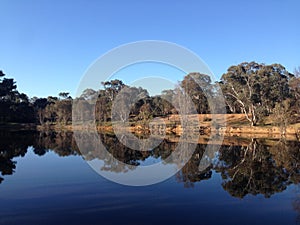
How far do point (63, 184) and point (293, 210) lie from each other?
28.1 ft

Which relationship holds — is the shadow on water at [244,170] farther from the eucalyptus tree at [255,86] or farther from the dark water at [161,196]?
the eucalyptus tree at [255,86]

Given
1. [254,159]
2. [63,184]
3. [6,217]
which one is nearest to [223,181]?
[254,159]

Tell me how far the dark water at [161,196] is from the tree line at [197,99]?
70.3 ft

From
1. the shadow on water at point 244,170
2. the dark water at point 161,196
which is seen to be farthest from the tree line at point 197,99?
the dark water at point 161,196

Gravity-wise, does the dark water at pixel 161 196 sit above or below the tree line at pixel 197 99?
below

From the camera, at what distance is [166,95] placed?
2087 inches

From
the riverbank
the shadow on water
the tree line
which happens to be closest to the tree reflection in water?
the shadow on water

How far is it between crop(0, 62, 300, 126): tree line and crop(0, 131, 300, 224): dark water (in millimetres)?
21429

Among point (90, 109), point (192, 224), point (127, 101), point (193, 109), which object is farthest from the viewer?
point (90, 109)

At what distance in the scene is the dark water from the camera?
7180mm

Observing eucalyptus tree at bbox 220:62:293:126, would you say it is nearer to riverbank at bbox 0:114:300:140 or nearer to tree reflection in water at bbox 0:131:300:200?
riverbank at bbox 0:114:300:140

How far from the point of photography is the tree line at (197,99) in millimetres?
40469

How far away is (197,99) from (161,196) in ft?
132

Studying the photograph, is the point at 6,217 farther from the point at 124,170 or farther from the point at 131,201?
the point at 124,170
